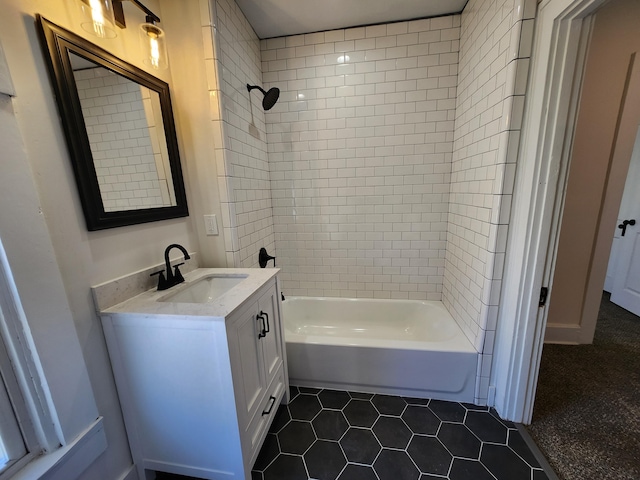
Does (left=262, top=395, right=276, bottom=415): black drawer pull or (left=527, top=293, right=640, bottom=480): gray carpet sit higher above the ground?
(left=262, top=395, right=276, bottom=415): black drawer pull

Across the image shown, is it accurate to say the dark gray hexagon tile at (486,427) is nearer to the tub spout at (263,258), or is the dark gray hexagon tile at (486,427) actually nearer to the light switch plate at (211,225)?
the tub spout at (263,258)

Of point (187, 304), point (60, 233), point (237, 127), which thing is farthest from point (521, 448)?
point (237, 127)

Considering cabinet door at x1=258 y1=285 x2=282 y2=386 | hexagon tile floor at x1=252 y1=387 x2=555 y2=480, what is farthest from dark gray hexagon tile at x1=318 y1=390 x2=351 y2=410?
cabinet door at x1=258 y1=285 x2=282 y2=386

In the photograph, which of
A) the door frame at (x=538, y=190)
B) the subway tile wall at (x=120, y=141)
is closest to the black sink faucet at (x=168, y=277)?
the subway tile wall at (x=120, y=141)

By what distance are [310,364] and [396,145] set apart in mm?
1768

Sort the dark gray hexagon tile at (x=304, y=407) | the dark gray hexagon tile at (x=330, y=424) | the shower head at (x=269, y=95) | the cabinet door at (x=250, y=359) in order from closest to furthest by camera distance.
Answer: the cabinet door at (x=250, y=359) < the dark gray hexagon tile at (x=330, y=424) < the dark gray hexagon tile at (x=304, y=407) < the shower head at (x=269, y=95)

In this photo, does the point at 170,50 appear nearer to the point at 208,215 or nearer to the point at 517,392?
the point at 208,215

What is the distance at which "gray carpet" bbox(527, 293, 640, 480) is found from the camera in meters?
1.16

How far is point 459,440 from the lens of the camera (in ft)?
4.24

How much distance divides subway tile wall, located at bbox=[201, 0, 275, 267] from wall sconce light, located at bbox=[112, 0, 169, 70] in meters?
0.22

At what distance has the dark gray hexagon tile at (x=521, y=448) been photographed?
46.3 inches

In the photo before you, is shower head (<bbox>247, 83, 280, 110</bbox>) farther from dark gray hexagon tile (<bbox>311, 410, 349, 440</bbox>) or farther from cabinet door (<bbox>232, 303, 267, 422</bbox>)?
dark gray hexagon tile (<bbox>311, 410, 349, 440</bbox>)

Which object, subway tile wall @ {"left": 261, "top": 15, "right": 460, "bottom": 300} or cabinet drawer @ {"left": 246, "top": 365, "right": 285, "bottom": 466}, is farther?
subway tile wall @ {"left": 261, "top": 15, "right": 460, "bottom": 300}

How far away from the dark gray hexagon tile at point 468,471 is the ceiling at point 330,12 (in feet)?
8.74
